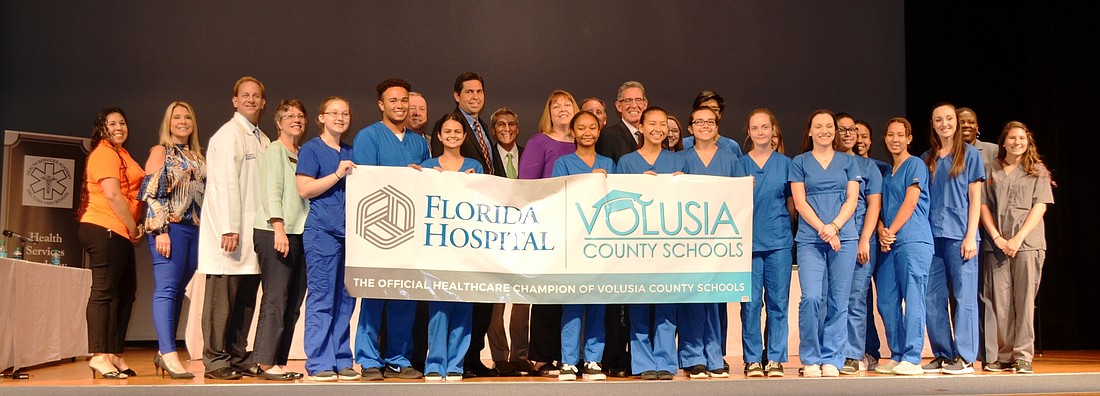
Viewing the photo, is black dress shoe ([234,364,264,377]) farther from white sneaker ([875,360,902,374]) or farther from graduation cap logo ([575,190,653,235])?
white sneaker ([875,360,902,374])

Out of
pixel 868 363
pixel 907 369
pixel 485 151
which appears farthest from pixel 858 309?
pixel 485 151

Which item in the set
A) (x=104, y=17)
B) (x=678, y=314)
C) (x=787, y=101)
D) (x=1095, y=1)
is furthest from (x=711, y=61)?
(x=104, y=17)

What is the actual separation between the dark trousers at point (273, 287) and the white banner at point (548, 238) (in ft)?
1.00

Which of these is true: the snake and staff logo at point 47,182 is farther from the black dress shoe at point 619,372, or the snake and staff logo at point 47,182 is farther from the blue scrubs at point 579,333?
the black dress shoe at point 619,372

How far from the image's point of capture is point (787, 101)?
838 centimetres

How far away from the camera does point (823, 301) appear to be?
4617 millimetres

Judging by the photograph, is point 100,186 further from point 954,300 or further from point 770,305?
point 954,300

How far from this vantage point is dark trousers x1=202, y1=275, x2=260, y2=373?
437cm

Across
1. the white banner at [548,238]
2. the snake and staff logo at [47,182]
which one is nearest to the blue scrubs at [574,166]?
the white banner at [548,238]

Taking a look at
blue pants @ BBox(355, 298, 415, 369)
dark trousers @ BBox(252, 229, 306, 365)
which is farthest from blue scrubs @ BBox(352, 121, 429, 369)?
dark trousers @ BBox(252, 229, 306, 365)

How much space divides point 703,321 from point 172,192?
246 centimetres

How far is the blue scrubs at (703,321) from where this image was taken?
14.8 feet

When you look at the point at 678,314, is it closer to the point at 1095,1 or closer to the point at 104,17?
the point at 1095,1

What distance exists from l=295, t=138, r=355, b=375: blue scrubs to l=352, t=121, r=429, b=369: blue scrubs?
0.08 meters
